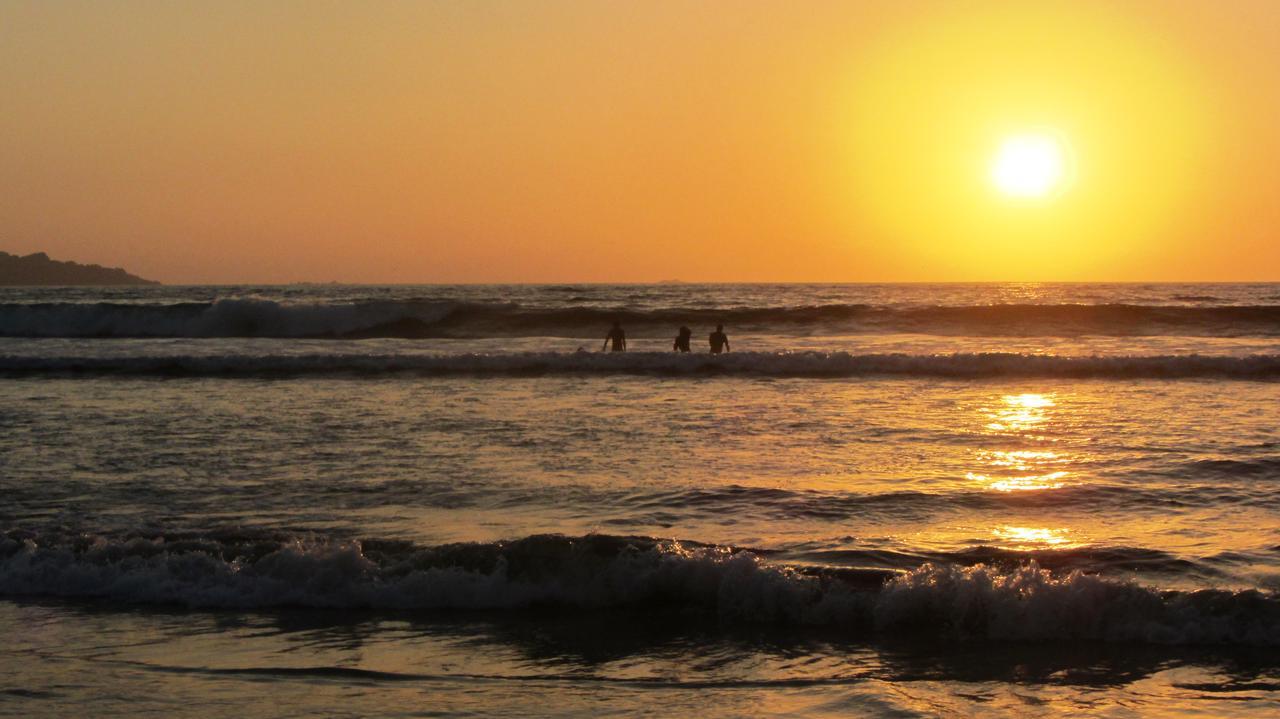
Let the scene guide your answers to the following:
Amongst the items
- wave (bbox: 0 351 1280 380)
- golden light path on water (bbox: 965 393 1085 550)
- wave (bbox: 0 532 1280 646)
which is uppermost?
wave (bbox: 0 351 1280 380)

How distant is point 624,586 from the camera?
852 cm

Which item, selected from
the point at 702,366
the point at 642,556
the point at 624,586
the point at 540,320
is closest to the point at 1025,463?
the point at 642,556

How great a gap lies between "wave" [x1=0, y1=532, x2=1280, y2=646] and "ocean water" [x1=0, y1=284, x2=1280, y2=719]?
2 centimetres

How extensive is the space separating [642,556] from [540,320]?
4708cm

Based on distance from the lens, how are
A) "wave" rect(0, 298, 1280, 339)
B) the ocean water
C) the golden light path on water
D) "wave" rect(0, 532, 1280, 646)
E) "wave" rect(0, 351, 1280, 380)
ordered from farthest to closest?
"wave" rect(0, 298, 1280, 339) → "wave" rect(0, 351, 1280, 380) → the golden light path on water → "wave" rect(0, 532, 1280, 646) → the ocean water

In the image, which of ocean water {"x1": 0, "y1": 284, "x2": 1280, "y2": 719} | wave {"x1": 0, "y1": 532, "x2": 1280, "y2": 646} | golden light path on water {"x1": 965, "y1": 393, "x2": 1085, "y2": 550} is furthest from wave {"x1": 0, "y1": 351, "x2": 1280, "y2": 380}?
wave {"x1": 0, "y1": 532, "x2": 1280, "y2": 646}

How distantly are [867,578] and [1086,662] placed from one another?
1.65 m

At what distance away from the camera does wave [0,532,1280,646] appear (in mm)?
7605

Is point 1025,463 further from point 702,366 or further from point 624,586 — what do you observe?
point 702,366

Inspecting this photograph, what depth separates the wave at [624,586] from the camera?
7.61 metres

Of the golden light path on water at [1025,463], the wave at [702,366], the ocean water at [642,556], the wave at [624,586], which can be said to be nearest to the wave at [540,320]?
the wave at [702,366]

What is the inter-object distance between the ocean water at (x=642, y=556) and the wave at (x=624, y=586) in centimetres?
2

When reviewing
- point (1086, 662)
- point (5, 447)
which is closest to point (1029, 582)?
point (1086, 662)

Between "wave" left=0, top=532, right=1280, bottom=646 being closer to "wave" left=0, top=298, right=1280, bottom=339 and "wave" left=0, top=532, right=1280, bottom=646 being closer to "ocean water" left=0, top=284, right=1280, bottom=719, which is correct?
"ocean water" left=0, top=284, right=1280, bottom=719
